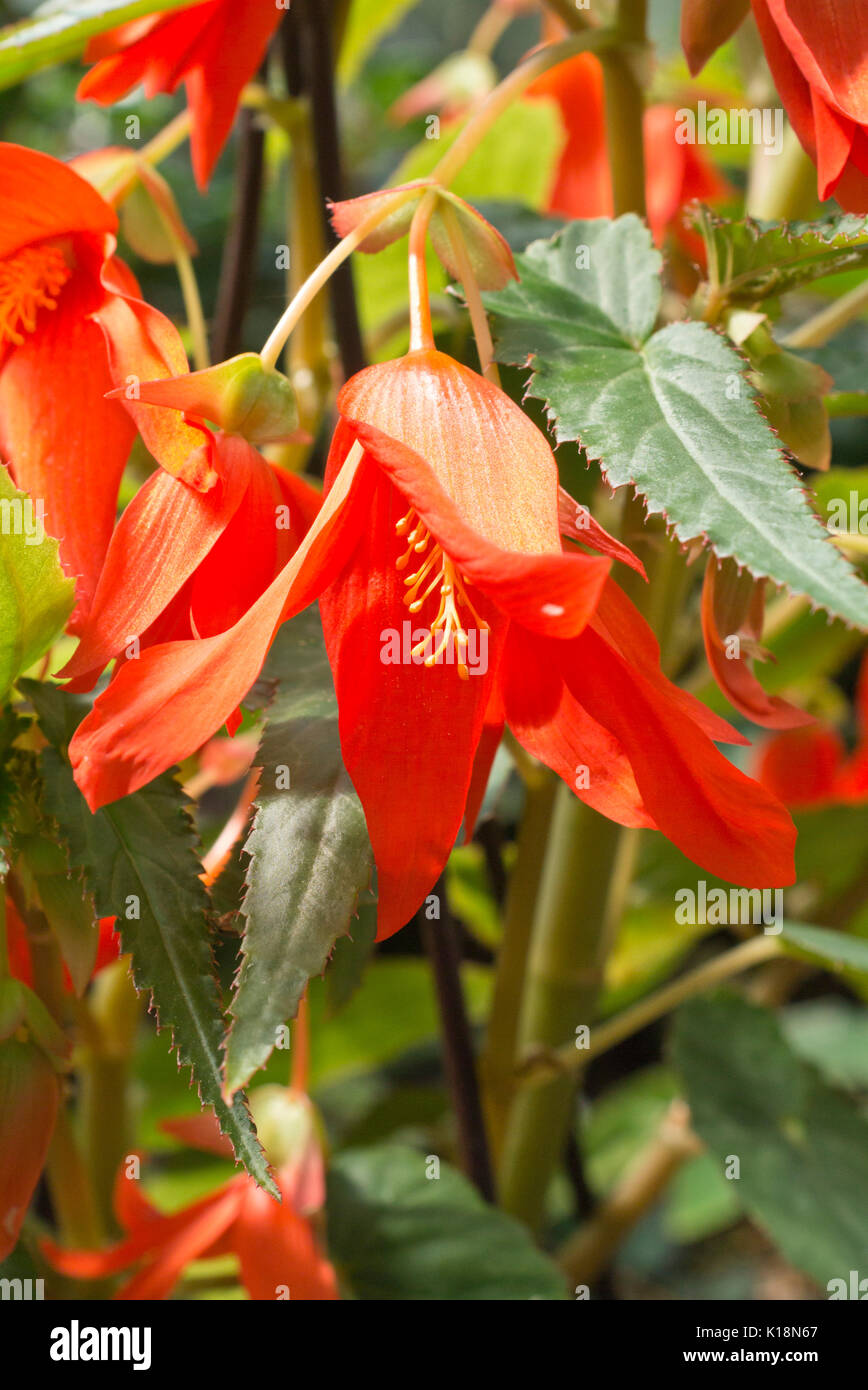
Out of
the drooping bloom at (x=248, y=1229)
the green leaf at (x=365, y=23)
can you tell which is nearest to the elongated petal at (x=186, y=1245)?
the drooping bloom at (x=248, y=1229)

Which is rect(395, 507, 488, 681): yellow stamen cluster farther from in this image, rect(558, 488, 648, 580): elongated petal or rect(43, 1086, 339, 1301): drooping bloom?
rect(43, 1086, 339, 1301): drooping bloom

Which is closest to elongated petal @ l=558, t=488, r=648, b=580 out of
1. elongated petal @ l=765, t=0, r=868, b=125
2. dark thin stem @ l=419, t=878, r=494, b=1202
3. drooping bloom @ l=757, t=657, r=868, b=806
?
elongated petal @ l=765, t=0, r=868, b=125

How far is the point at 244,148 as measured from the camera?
48cm

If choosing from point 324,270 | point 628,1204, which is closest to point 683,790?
point 324,270

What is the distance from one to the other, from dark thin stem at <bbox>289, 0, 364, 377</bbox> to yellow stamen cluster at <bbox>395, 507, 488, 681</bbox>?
0.50 ft

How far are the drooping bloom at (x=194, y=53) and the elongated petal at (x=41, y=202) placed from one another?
2.4 inches

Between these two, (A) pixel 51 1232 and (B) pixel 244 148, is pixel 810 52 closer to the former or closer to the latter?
(B) pixel 244 148

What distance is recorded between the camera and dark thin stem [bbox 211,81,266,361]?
467mm

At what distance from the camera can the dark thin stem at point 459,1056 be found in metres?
0.43

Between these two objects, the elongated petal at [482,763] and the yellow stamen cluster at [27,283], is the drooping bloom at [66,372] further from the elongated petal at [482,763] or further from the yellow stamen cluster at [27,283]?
the elongated petal at [482,763]

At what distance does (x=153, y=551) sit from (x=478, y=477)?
8 cm

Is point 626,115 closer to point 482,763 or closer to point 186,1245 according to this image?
point 482,763

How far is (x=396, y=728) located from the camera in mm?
258
